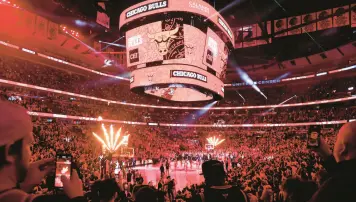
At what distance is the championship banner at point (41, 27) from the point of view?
3027cm

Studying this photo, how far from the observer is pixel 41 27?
30.6 meters

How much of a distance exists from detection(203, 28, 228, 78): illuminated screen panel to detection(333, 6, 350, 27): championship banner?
14.4 meters

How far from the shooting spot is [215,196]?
3.22m

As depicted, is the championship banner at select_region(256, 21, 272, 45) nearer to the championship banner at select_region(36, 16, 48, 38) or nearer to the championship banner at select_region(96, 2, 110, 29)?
the championship banner at select_region(96, 2, 110, 29)

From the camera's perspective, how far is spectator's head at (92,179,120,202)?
3.49 m

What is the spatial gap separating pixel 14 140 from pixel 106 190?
234 cm

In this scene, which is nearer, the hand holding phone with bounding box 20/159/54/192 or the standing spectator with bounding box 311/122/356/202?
the standing spectator with bounding box 311/122/356/202

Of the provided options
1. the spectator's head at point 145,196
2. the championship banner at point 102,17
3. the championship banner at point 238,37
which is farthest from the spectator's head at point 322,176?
the championship banner at point 238,37

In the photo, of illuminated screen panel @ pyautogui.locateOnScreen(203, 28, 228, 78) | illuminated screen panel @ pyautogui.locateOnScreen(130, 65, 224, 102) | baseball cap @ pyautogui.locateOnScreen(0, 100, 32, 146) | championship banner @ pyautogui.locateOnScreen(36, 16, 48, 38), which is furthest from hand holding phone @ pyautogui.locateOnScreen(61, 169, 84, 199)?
championship banner @ pyautogui.locateOnScreen(36, 16, 48, 38)

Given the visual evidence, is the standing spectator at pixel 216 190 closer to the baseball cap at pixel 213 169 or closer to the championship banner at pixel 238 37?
the baseball cap at pixel 213 169

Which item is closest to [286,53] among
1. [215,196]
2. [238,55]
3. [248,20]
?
[238,55]

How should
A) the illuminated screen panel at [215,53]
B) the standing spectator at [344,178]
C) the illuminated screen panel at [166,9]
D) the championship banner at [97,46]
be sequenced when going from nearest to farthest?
1. the standing spectator at [344,178]
2. the illuminated screen panel at [166,9]
3. the illuminated screen panel at [215,53]
4. the championship banner at [97,46]

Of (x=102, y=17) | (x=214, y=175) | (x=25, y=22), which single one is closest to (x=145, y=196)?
(x=214, y=175)

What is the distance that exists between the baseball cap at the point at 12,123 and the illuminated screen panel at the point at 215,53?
10154 millimetres
